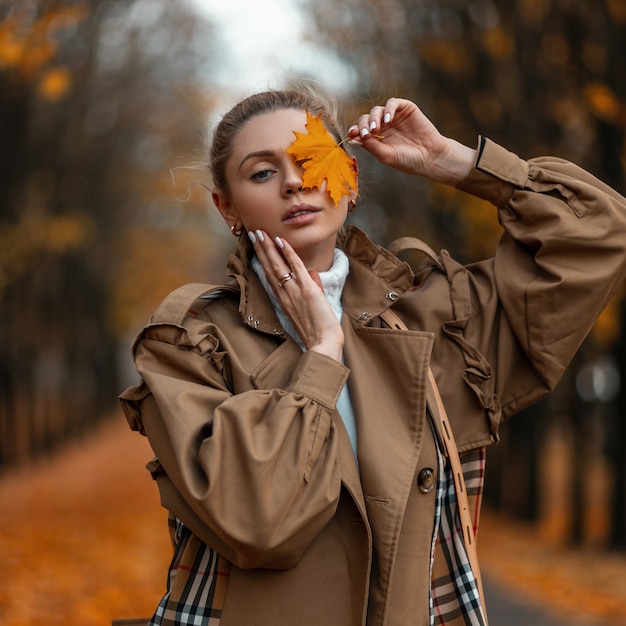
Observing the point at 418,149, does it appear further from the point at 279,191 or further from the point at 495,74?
the point at 495,74

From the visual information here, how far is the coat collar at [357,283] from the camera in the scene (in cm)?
252

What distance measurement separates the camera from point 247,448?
6.93ft

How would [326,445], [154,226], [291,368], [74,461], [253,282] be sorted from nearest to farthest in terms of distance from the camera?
[326,445], [291,368], [253,282], [74,461], [154,226]

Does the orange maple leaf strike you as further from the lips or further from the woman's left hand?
the woman's left hand

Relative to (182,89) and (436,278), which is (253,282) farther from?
(182,89)

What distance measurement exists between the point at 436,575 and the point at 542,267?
0.91m

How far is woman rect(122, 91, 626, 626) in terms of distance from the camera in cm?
217

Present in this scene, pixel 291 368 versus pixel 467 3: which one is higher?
pixel 467 3

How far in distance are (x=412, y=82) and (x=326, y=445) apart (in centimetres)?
904

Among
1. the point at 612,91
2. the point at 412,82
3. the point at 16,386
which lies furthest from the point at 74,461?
the point at 612,91

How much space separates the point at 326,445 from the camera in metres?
2.25

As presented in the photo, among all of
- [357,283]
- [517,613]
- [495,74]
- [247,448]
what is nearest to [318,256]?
[357,283]

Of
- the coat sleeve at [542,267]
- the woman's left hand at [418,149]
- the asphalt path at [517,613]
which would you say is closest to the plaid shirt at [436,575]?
the coat sleeve at [542,267]

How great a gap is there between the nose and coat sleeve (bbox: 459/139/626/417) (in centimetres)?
60
